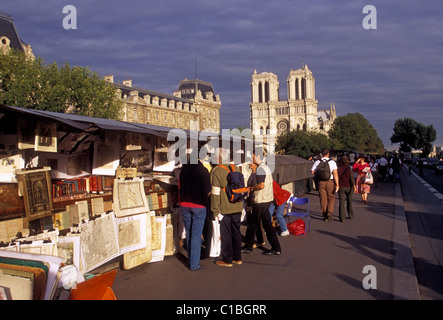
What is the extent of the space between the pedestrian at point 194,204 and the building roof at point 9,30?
136ft

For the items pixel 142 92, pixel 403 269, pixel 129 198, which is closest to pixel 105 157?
pixel 129 198

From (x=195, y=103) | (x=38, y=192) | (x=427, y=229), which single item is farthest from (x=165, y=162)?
(x=195, y=103)

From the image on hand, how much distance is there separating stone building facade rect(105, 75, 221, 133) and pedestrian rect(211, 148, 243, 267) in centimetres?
5254

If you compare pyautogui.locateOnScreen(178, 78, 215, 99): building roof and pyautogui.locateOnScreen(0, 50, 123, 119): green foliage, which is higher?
pyautogui.locateOnScreen(178, 78, 215, 99): building roof

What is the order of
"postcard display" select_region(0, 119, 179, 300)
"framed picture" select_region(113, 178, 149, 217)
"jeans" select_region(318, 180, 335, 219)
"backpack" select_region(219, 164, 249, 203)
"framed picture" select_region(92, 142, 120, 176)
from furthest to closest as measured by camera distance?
"jeans" select_region(318, 180, 335, 219), "framed picture" select_region(92, 142, 120, 176), "backpack" select_region(219, 164, 249, 203), "framed picture" select_region(113, 178, 149, 217), "postcard display" select_region(0, 119, 179, 300)

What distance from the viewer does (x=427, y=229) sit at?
34.4 feet

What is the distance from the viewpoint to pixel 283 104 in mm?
148625

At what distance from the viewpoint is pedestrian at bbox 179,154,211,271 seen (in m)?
6.39

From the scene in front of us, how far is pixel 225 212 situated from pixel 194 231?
0.60 m

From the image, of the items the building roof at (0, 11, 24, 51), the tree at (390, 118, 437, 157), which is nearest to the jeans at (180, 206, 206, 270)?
the building roof at (0, 11, 24, 51)

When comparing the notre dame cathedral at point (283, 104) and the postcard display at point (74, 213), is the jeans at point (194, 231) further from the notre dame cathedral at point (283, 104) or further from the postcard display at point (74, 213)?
the notre dame cathedral at point (283, 104)

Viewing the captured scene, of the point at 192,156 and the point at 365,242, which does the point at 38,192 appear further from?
the point at 365,242

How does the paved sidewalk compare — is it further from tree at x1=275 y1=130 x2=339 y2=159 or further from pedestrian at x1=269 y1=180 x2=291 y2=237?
tree at x1=275 y1=130 x2=339 y2=159

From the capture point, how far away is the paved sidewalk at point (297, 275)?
5176 millimetres
